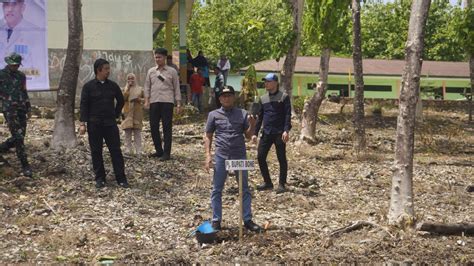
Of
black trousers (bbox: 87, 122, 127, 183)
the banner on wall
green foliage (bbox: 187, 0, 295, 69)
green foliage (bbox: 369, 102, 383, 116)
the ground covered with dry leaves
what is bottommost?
the ground covered with dry leaves

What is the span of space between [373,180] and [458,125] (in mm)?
11914

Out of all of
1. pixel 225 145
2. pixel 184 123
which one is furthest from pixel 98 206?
pixel 184 123

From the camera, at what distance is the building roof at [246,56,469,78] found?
39.7 m

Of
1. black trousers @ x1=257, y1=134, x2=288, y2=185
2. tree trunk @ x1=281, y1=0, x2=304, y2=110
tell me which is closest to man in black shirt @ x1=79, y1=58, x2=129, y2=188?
black trousers @ x1=257, y1=134, x2=288, y2=185

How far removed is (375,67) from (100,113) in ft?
110

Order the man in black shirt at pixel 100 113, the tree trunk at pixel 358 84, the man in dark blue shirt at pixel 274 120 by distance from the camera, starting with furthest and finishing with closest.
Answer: the tree trunk at pixel 358 84, the man in dark blue shirt at pixel 274 120, the man in black shirt at pixel 100 113

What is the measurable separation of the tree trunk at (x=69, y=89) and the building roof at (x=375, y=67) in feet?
87.2

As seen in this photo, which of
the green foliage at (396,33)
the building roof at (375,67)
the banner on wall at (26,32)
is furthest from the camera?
the green foliage at (396,33)

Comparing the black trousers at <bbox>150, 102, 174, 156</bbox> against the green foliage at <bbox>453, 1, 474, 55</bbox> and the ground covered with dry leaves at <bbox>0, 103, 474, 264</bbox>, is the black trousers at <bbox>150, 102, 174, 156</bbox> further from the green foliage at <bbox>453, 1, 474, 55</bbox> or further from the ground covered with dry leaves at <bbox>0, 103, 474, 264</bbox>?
the green foliage at <bbox>453, 1, 474, 55</bbox>

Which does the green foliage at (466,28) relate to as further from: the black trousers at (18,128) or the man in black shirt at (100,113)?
the black trousers at (18,128)

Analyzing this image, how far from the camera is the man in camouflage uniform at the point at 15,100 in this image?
33.0 ft

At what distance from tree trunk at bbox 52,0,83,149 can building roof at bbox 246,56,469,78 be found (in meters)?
26.6

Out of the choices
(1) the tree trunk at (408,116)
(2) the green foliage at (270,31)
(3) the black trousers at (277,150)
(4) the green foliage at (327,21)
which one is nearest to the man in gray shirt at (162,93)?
(3) the black trousers at (277,150)

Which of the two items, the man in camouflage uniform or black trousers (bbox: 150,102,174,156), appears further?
black trousers (bbox: 150,102,174,156)
